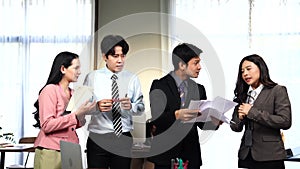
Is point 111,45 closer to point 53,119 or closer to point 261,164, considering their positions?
point 53,119

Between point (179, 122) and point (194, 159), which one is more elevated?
point (179, 122)

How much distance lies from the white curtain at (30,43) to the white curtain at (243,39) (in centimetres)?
123

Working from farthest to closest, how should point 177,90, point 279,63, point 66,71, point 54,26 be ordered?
point 54,26, point 279,63, point 177,90, point 66,71

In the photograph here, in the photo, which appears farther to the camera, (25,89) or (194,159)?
(25,89)

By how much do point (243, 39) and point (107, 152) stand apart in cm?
306

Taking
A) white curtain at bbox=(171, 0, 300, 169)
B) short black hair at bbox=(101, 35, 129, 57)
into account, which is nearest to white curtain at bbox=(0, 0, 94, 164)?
white curtain at bbox=(171, 0, 300, 169)

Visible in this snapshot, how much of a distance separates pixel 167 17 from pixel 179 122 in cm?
274

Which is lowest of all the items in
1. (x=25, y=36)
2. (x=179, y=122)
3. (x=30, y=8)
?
(x=179, y=122)

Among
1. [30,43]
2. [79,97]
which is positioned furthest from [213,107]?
[30,43]

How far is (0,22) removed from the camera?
5.54 metres

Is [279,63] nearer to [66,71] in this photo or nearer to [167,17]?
[167,17]

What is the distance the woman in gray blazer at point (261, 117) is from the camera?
267cm

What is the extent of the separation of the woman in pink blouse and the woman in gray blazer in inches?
37.8

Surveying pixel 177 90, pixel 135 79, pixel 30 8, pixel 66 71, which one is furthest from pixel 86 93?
pixel 30 8
